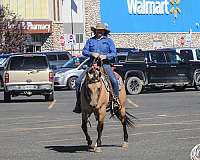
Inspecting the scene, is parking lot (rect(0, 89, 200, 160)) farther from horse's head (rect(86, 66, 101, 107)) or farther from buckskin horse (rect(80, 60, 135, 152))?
horse's head (rect(86, 66, 101, 107))

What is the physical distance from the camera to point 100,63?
37.7ft

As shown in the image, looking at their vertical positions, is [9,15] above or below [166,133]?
above

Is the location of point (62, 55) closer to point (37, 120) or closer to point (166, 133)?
point (37, 120)

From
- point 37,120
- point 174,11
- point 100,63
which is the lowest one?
point 37,120

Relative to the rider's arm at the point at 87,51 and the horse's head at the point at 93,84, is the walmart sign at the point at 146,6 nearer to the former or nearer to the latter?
the rider's arm at the point at 87,51

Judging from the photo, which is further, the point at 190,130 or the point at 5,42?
the point at 5,42

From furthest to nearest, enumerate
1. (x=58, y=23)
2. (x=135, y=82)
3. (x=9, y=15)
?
(x=58, y=23) → (x=9, y=15) → (x=135, y=82)

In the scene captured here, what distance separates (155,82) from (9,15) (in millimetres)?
32121

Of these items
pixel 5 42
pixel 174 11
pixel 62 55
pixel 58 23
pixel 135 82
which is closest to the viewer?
pixel 135 82

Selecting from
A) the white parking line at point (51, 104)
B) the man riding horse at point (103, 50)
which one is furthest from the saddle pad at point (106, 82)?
the white parking line at point (51, 104)

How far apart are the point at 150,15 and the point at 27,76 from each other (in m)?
49.3

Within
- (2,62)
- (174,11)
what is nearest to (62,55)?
(2,62)

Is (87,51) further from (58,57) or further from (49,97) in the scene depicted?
(58,57)

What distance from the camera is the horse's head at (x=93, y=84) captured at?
1098 centimetres
